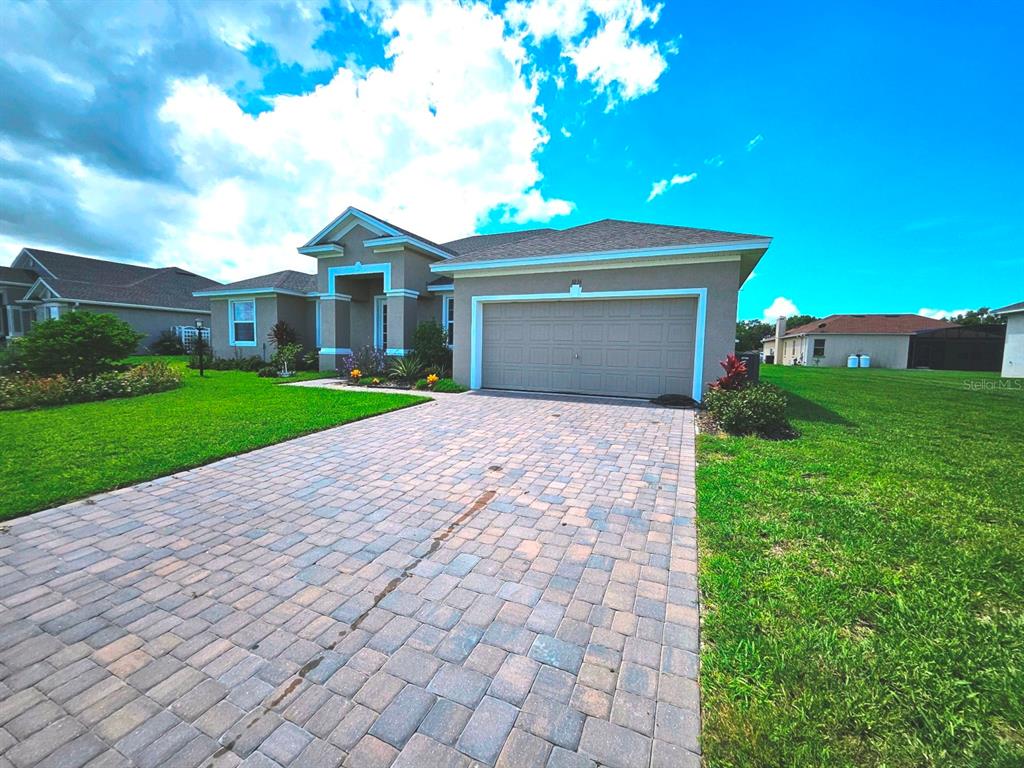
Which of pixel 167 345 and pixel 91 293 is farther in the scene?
pixel 167 345

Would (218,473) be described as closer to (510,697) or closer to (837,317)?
(510,697)

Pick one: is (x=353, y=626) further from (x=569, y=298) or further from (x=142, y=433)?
(x=569, y=298)

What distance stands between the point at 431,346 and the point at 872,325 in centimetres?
4221

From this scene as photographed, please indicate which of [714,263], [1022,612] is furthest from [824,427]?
[1022,612]

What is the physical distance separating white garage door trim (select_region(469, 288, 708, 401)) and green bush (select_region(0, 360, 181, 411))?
852cm

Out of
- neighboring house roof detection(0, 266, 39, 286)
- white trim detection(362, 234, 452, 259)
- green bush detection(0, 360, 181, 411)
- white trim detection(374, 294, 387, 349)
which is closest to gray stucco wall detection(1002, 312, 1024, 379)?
white trim detection(362, 234, 452, 259)

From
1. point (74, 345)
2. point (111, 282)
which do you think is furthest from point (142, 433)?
point (111, 282)

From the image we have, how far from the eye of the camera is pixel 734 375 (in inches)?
323

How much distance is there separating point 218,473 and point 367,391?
6.78 meters

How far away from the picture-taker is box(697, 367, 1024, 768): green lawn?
1668mm

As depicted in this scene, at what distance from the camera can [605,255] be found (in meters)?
9.95

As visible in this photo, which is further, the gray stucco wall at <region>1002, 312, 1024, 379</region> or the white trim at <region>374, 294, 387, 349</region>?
the gray stucco wall at <region>1002, 312, 1024, 379</region>

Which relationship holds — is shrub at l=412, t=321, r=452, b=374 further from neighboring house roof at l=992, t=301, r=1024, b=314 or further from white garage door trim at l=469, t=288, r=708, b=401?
neighboring house roof at l=992, t=301, r=1024, b=314

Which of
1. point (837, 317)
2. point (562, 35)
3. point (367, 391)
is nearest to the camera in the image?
point (562, 35)
